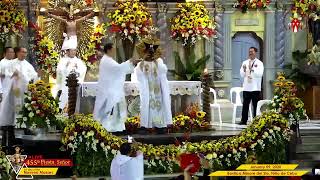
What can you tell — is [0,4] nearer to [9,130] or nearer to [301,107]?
[9,130]

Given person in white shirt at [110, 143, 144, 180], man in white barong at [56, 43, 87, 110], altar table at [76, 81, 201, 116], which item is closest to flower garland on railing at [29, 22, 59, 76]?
man in white barong at [56, 43, 87, 110]

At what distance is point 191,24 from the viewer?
68.5 ft

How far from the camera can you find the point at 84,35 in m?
20.6

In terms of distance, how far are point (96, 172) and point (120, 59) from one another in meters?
6.64

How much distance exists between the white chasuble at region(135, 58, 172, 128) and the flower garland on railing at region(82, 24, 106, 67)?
3874mm

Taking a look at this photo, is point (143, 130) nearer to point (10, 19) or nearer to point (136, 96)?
point (136, 96)

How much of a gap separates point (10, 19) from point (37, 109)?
5.12 meters

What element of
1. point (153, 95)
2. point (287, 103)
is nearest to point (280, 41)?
point (153, 95)

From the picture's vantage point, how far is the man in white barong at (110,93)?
1600 centimetres

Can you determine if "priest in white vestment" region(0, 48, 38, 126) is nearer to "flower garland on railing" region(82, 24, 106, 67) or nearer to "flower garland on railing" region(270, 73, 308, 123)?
"flower garland on railing" region(82, 24, 106, 67)

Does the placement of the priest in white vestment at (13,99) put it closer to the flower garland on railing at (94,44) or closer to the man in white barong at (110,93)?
the man in white barong at (110,93)

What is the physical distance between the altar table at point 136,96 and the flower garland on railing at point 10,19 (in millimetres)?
2882

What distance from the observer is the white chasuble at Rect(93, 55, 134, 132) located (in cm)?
1600

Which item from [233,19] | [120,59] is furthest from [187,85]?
[233,19]
